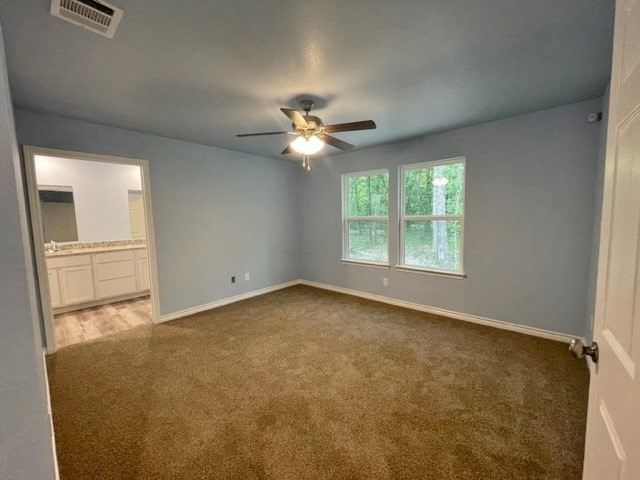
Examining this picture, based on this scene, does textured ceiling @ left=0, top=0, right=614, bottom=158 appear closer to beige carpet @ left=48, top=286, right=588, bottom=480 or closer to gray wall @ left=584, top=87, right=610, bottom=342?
gray wall @ left=584, top=87, right=610, bottom=342

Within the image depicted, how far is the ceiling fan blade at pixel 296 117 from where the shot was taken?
2117mm

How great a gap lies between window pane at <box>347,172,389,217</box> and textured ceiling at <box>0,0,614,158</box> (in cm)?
141

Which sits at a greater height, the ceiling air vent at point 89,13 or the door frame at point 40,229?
the ceiling air vent at point 89,13

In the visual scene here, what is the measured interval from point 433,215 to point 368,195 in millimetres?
1096

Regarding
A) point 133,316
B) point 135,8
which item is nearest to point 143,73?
point 135,8

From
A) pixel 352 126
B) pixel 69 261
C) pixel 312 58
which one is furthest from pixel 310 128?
pixel 69 261

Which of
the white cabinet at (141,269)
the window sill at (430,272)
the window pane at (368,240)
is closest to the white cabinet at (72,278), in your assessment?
the white cabinet at (141,269)

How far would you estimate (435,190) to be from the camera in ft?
12.0

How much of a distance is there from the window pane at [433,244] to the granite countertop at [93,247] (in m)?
3.97

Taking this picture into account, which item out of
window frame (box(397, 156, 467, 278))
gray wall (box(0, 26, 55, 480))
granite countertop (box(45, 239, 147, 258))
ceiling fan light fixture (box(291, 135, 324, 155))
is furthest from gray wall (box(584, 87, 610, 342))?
granite countertop (box(45, 239, 147, 258))

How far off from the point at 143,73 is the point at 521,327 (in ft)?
14.0

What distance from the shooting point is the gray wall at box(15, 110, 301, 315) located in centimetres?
302

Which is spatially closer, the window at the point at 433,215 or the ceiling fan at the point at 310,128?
the ceiling fan at the point at 310,128

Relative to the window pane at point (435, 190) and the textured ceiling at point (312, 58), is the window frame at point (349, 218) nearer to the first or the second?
the window pane at point (435, 190)
